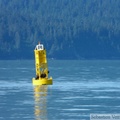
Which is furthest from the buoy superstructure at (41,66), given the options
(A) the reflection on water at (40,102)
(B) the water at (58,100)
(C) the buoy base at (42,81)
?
(A) the reflection on water at (40,102)

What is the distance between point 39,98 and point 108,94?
7.42 meters

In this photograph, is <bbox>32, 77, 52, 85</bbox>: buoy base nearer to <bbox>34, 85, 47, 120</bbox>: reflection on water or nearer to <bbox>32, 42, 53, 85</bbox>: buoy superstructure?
<bbox>32, 42, 53, 85</bbox>: buoy superstructure

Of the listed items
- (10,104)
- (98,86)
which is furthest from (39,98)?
(98,86)

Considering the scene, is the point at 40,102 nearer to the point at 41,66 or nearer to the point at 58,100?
the point at 58,100

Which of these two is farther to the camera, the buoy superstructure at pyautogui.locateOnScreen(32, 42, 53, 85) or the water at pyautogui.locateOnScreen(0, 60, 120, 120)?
the buoy superstructure at pyautogui.locateOnScreen(32, 42, 53, 85)

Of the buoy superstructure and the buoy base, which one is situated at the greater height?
the buoy superstructure

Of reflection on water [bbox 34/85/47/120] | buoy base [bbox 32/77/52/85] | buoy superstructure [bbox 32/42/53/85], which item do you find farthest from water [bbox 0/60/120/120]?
buoy superstructure [bbox 32/42/53/85]

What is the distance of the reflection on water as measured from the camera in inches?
2172

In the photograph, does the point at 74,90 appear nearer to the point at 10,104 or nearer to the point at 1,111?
the point at 10,104

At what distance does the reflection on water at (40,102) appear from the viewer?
181 feet

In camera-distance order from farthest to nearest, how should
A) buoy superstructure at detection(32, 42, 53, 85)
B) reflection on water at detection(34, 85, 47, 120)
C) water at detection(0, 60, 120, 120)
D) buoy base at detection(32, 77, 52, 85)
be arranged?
1. buoy superstructure at detection(32, 42, 53, 85)
2. buoy base at detection(32, 77, 52, 85)
3. water at detection(0, 60, 120, 120)
4. reflection on water at detection(34, 85, 47, 120)

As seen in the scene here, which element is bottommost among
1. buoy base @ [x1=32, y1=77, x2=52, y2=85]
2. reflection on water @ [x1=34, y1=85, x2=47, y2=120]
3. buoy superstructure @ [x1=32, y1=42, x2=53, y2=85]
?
reflection on water @ [x1=34, y1=85, x2=47, y2=120]

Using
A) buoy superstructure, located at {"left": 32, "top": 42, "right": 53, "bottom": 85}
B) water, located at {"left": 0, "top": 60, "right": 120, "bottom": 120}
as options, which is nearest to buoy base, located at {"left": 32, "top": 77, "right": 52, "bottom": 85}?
buoy superstructure, located at {"left": 32, "top": 42, "right": 53, "bottom": 85}

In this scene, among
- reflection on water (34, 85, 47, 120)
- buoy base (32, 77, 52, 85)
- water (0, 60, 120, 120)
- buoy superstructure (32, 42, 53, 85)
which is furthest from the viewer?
buoy superstructure (32, 42, 53, 85)
